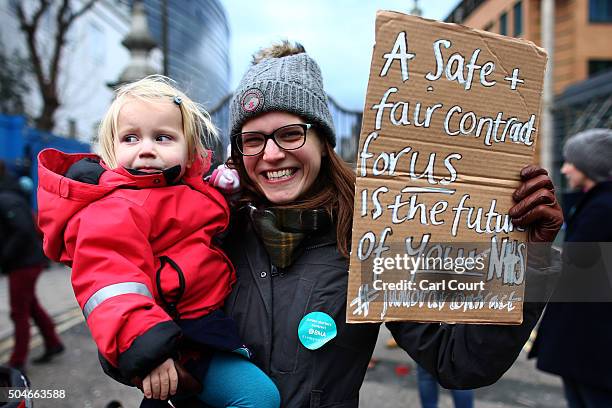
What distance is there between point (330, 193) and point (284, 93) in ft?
1.22

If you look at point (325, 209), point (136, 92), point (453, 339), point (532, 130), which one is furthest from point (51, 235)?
point (532, 130)

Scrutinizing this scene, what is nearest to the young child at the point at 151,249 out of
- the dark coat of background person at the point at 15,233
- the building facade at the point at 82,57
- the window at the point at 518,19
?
the dark coat of background person at the point at 15,233

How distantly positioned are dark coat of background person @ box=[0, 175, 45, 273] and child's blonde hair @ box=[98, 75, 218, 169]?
12.4 ft

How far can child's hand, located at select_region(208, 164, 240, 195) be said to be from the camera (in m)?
1.86

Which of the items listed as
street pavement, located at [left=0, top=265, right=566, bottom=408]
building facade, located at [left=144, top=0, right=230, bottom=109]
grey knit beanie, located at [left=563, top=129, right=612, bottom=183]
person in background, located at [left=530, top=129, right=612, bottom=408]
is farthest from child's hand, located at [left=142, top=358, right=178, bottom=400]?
building facade, located at [left=144, top=0, right=230, bottom=109]

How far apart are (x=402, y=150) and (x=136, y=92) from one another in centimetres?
100

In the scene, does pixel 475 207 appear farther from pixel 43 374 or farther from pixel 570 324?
pixel 43 374

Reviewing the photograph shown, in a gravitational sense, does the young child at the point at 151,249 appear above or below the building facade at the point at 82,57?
below

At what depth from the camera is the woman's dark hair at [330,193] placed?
1669 millimetres

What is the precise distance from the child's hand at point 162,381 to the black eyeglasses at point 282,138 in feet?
2.38

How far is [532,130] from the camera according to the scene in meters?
1.43

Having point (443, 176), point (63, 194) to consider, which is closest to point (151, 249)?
point (63, 194)

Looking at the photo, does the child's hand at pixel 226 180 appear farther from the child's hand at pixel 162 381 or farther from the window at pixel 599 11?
the window at pixel 599 11

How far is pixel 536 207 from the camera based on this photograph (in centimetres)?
136
